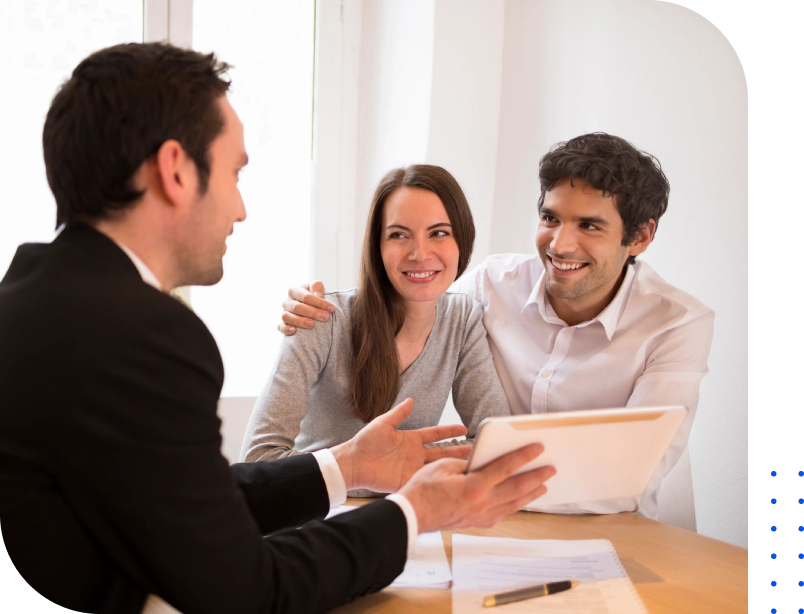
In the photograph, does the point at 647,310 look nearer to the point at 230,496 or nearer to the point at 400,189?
the point at 400,189

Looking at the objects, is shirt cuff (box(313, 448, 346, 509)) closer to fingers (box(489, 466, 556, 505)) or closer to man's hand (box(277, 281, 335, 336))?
fingers (box(489, 466, 556, 505))

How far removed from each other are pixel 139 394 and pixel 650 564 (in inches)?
36.4

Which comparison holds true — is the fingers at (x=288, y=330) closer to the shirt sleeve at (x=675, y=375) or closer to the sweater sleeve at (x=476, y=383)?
the sweater sleeve at (x=476, y=383)

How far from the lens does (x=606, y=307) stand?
6.27 feet

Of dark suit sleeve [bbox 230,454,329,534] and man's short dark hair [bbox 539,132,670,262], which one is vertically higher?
man's short dark hair [bbox 539,132,670,262]

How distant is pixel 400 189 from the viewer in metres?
1.87

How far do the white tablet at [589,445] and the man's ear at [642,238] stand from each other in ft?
2.93

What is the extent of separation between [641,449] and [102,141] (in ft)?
3.11

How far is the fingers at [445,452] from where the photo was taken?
1.46 m

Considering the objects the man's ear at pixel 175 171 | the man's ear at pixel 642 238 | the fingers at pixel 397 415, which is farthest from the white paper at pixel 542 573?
the man's ear at pixel 642 238

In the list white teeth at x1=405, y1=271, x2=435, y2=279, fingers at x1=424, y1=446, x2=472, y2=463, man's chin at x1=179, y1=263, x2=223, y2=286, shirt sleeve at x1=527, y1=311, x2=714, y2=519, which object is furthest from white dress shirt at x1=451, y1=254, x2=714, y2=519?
man's chin at x1=179, y1=263, x2=223, y2=286

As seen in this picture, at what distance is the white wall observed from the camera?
2.15 metres

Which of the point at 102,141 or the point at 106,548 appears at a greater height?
the point at 102,141

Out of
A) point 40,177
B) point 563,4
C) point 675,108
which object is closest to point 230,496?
point 675,108
